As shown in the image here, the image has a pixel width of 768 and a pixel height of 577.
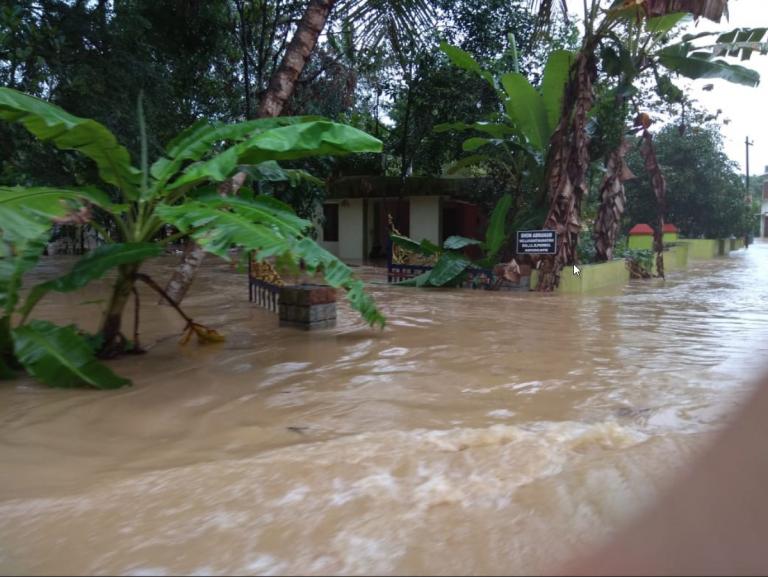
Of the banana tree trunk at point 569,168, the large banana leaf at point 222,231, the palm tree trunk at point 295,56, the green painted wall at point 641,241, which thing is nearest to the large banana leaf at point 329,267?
the large banana leaf at point 222,231

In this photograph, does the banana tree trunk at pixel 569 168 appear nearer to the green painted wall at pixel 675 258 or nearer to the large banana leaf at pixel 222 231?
the large banana leaf at pixel 222 231

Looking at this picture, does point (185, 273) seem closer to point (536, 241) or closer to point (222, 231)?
point (222, 231)

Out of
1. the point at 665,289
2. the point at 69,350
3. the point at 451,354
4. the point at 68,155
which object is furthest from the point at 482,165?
the point at 69,350

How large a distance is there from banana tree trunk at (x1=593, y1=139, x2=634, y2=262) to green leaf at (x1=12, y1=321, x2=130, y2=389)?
1157cm

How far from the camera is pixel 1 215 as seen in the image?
4.40 metres

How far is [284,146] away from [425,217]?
15.6m

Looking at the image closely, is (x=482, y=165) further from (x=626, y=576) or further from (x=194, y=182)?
(x=626, y=576)

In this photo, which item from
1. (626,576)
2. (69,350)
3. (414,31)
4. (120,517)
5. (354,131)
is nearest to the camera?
→ (626,576)

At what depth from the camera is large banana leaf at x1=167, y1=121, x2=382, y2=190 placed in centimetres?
529

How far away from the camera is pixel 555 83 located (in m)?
11.7

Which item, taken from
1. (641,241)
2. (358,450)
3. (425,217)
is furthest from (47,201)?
(641,241)

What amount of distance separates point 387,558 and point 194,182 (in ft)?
13.4

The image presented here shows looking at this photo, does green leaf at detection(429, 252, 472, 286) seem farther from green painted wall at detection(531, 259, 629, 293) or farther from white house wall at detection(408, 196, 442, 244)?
white house wall at detection(408, 196, 442, 244)

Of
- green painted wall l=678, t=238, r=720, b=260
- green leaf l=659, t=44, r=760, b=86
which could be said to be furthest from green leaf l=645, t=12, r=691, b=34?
green painted wall l=678, t=238, r=720, b=260
